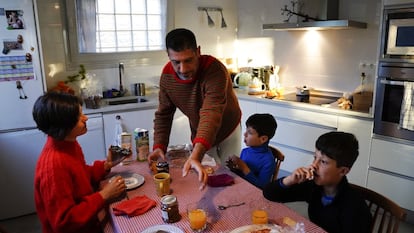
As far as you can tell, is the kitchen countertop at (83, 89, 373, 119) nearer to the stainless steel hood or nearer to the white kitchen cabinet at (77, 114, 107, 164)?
the white kitchen cabinet at (77, 114, 107, 164)

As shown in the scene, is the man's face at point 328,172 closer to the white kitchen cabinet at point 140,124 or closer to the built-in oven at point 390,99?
the built-in oven at point 390,99

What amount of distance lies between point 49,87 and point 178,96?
1.85 meters

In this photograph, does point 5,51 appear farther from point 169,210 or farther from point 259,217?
point 259,217

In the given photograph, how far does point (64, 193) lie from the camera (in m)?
1.29

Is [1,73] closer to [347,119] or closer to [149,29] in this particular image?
[149,29]

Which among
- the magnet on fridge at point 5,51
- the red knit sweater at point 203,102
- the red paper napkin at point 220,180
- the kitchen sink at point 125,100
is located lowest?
the red paper napkin at point 220,180

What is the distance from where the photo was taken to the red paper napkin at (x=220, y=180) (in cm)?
159

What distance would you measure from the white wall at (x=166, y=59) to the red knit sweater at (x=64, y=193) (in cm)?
203

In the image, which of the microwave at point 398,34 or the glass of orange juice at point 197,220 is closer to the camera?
the glass of orange juice at point 197,220

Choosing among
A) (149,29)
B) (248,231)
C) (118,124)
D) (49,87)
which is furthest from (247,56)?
(248,231)

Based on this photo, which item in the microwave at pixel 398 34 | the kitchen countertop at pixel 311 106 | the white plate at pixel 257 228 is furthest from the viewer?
the kitchen countertop at pixel 311 106

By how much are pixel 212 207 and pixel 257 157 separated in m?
0.58

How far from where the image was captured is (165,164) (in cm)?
168

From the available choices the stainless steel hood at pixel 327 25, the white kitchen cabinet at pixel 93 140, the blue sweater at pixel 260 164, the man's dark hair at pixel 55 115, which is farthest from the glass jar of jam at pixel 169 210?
the stainless steel hood at pixel 327 25
